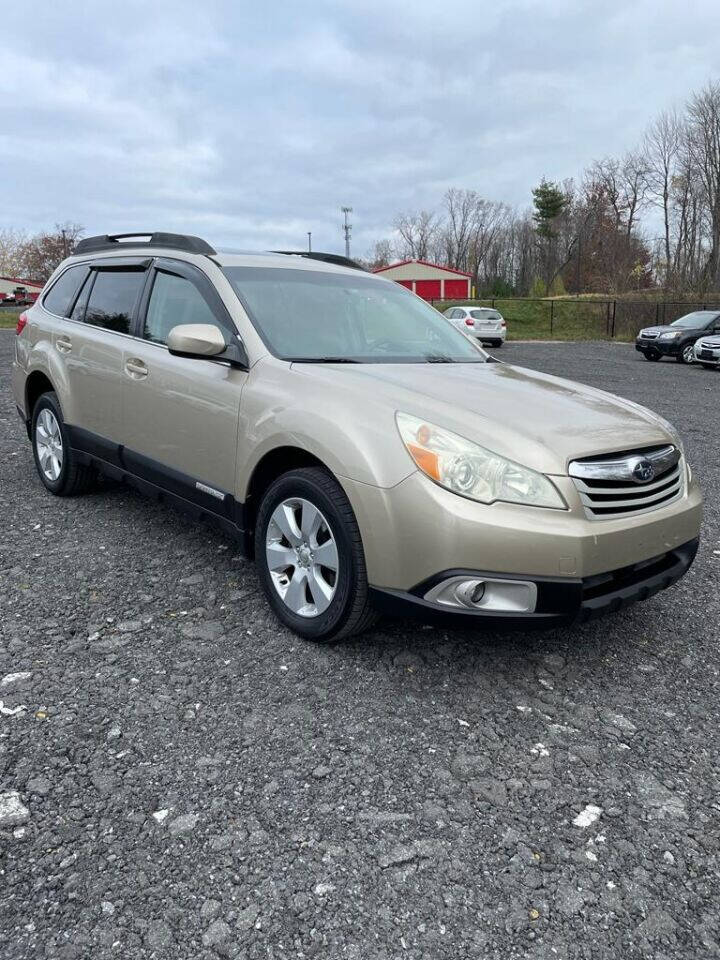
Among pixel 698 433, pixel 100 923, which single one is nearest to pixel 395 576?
pixel 100 923

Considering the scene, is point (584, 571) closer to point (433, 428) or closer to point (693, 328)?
point (433, 428)

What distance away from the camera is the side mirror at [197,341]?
3459 mm

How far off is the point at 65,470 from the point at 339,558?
298 centimetres

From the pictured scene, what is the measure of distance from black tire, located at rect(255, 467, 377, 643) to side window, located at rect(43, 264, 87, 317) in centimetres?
288

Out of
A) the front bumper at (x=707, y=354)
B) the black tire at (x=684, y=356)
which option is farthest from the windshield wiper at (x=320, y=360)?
the black tire at (x=684, y=356)

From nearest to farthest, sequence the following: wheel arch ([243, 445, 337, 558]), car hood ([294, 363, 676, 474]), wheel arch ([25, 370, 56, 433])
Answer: car hood ([294, 363, 676, 474]), wheel arch ([243, 445, 337, 558]), wheel arch ([25, 370, 56, 433])

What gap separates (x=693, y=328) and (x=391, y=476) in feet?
70.2

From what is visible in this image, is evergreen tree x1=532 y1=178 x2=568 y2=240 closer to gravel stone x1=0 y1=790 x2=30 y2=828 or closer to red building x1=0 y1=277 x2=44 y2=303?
red building x1=0 y1=277 x2=44 y2=303

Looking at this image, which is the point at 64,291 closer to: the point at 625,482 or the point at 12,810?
the point at 12,810

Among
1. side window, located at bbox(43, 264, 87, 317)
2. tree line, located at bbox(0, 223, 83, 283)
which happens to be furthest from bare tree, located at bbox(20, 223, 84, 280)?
side window, located at bbox(43, 264, 87, 317)

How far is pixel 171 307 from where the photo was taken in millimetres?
4121

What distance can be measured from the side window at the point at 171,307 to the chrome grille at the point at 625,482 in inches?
80.0

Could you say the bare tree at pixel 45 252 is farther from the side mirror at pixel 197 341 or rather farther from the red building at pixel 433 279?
the side mirror at pixel 197 341

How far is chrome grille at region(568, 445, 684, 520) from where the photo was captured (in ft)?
9.08
